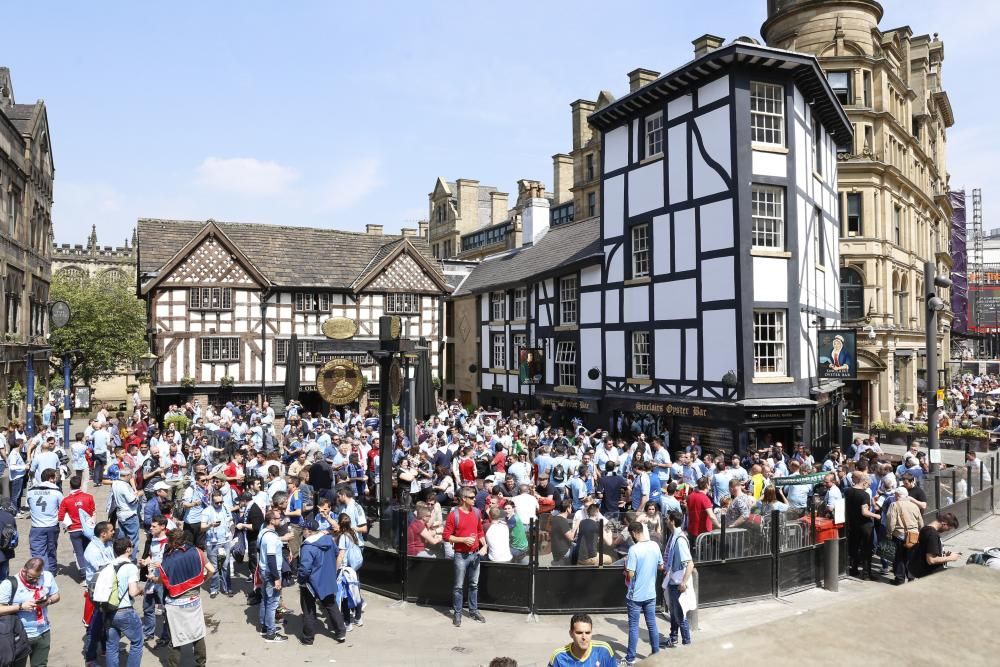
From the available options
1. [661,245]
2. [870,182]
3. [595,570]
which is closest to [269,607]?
[595,570]

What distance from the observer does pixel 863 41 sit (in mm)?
32688

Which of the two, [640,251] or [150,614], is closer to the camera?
[150,614]

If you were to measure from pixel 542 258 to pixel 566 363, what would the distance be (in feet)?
21.7

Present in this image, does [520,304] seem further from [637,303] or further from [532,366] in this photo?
[637,303]

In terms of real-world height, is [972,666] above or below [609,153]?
below

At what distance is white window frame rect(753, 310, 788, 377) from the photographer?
21.6 metres

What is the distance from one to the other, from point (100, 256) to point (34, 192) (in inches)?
1848

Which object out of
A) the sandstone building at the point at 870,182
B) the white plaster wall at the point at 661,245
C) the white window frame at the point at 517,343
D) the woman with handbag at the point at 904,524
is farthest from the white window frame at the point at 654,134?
the woman with handbag at the point at 904,524

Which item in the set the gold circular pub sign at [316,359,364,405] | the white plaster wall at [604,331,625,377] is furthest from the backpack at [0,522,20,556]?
the white plaster wall at [604,331,625,377]

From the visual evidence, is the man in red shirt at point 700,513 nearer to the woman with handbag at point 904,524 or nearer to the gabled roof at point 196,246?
the woman with handbag at point 904,524

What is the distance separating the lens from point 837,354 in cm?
2283

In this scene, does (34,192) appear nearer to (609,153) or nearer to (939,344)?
(609,153)

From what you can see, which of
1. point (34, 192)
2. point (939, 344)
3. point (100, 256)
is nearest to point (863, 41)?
point (939, 344)

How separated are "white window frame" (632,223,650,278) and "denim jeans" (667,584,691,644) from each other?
16740 mm
